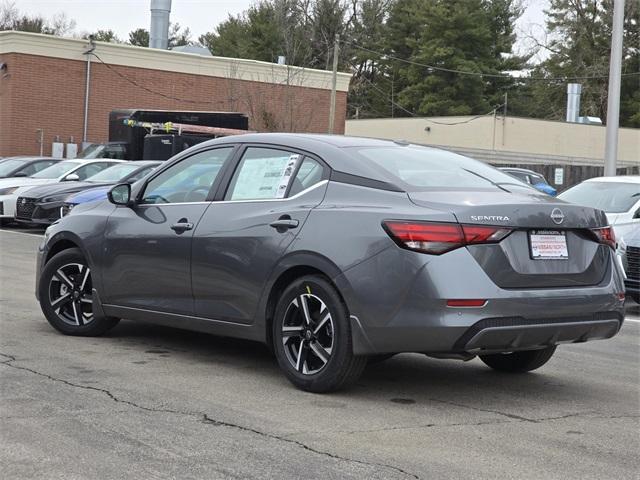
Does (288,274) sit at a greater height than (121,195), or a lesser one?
lesser

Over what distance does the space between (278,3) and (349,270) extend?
214 ft

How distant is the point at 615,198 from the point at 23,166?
14.3 m

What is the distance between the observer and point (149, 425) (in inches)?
214

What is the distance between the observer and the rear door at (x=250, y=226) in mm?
6527

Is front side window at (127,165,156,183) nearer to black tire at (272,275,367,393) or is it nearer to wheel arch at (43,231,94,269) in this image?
wheel arch at (43,231,94,269)

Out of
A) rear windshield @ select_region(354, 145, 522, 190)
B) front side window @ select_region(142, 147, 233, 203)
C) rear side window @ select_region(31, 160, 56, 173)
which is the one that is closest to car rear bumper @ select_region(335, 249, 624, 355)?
rear windshield @ select_region(354, 145, 522, 190)

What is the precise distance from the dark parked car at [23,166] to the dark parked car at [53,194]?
3.41 metres

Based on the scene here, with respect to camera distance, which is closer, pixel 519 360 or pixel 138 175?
pixel 519 360

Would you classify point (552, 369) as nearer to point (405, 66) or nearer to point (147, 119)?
point (147, 119)

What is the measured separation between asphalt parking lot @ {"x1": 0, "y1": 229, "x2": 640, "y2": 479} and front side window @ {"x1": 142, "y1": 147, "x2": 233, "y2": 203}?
3.71 feet

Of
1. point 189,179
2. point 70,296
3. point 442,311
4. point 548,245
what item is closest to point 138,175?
point 70,296

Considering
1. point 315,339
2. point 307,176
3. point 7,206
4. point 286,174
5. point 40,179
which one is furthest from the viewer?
point 40,179

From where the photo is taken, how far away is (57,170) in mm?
23125

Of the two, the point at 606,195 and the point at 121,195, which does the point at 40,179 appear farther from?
the point at 121,195
